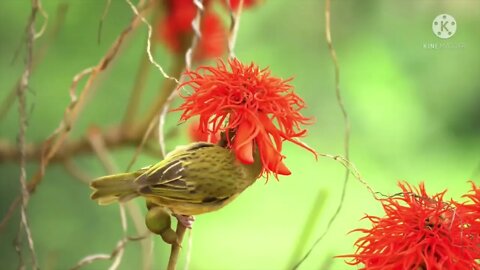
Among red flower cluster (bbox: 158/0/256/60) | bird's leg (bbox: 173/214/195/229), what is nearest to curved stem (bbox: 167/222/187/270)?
bird's leg (bbox: 173/214/195/229)

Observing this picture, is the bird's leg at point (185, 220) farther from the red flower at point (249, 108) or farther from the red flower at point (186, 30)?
the red flower at point (186, 30)

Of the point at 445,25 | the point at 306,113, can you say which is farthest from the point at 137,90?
the point at 306,113

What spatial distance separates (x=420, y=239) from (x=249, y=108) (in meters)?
0.09

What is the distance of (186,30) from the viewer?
759 millimetres

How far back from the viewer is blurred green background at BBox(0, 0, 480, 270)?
1.15m

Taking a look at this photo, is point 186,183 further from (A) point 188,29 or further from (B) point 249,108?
(A) point 188,29

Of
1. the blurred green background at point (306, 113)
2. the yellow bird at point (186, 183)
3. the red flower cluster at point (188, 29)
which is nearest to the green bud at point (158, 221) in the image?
the yellow bird at point (186, 183)

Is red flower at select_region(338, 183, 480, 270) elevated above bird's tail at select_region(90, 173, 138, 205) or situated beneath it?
elevated above

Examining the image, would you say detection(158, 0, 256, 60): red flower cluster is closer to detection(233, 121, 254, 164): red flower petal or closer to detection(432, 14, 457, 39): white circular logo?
detection(432, 14, 457, 39): white circular logo

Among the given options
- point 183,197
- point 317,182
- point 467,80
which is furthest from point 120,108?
point 183,197

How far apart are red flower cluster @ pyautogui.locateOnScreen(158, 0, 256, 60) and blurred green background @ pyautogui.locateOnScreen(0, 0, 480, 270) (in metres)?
0.29

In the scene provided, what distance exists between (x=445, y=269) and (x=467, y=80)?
3.35 ft

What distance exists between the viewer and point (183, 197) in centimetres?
34

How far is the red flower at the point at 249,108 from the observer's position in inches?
13.5
